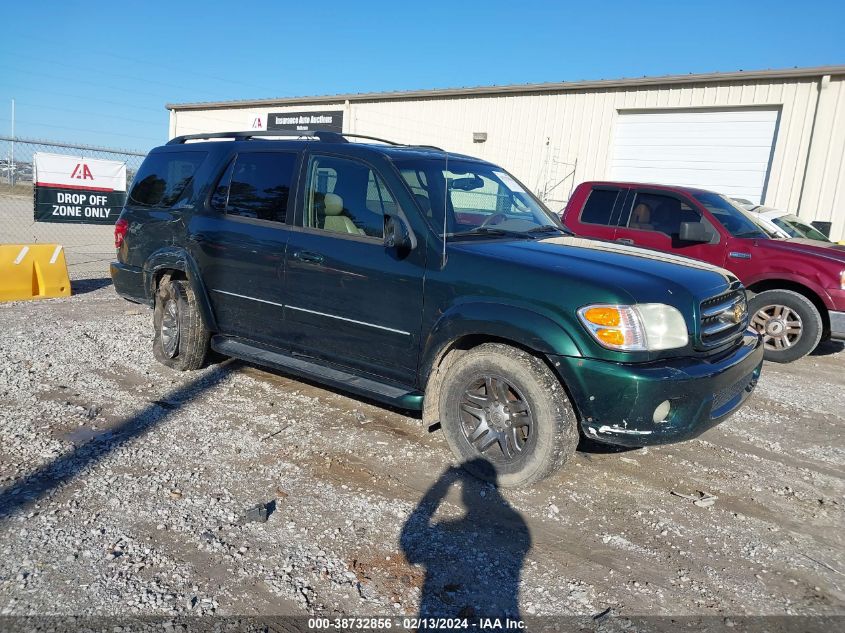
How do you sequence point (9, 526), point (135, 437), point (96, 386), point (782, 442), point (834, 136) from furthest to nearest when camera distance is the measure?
A: point (834, 136)
point (96, 386)
point (782, 442)
point (135, 437)
point (9, 526)

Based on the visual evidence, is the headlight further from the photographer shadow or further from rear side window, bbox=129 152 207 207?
rear side window, bbox=129 152 207 207

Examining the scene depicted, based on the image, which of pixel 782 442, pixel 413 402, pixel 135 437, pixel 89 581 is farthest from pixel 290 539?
pixel 782 442

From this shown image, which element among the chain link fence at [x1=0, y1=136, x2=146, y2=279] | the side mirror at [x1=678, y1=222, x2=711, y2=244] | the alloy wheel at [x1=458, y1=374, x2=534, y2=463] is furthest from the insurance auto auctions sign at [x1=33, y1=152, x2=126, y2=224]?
the alloy wheel at [x1=458, y1=374, x2=534, y2=463]

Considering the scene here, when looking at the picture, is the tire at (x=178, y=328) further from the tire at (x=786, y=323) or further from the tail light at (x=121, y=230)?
the tire at (x=786, y=323)

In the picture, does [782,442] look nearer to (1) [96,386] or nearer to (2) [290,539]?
(2) [290,539]

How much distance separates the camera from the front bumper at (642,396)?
11.1 ft

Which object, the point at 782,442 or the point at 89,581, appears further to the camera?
the point at 782,442

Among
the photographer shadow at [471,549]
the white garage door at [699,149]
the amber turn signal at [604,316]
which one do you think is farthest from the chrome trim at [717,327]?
the white garage door at [699,149]

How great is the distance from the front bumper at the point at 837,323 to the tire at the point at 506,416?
5.13 m

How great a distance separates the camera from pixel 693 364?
Answer: 11.8ft

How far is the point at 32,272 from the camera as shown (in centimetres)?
870

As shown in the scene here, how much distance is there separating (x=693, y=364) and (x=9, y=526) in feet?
11.8

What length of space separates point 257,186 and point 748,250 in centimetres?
568

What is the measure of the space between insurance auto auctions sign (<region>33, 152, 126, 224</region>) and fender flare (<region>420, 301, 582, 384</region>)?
347 inches
